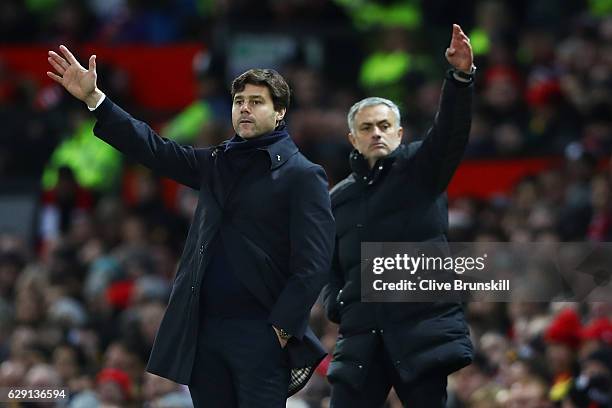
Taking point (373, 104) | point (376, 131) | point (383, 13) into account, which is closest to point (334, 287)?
point (376, 131)

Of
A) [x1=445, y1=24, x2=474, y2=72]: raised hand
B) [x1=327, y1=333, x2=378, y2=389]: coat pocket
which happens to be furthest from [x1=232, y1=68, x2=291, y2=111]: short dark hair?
[x1=327, y1=333, x2=378, y2=389]: coat pocket

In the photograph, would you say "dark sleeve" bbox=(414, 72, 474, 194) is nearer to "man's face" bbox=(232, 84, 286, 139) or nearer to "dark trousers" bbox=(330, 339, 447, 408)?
"dark trousers" bbox=(330, 339, 447, 408)

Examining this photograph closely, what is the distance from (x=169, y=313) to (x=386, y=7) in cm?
932

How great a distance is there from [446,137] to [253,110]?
1.06m

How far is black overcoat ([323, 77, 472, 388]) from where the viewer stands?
7.66 m

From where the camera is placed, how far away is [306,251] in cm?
695

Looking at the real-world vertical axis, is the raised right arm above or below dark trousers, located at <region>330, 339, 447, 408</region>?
above

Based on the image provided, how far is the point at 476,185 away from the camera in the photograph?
13.5 m

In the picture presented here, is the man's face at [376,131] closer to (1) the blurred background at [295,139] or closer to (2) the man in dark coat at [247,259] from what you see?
(2) the man in dark coat at [247,259]

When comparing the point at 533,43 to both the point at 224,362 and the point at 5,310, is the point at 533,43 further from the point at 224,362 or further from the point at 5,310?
the point at 224,362

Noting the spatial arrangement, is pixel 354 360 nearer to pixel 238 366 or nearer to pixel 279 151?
pixel 238 366

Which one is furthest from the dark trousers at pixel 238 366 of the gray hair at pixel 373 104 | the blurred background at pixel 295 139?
the blurred background at pixel 295 139

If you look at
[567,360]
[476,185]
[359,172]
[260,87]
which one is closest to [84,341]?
[476,185]

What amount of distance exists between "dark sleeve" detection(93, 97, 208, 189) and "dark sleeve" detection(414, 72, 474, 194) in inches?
43.3
